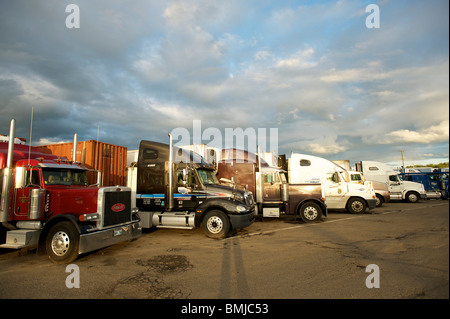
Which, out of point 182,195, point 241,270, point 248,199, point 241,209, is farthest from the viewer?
point 248,199

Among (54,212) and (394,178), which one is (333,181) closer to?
(394,178)

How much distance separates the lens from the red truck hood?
19.5ft

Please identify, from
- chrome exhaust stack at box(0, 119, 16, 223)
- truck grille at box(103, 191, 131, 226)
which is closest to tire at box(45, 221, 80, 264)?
truck grille at box(103, 191, 131, 226)

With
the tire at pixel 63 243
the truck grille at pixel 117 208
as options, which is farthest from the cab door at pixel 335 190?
the tire at pixel 63 243

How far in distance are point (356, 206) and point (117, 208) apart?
12.4 m

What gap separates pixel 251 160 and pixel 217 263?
799 cm

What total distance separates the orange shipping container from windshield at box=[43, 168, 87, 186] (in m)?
2.35

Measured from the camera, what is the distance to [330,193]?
1388 centimetres

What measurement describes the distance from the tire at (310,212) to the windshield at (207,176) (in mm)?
4429

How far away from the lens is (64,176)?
22.0ft

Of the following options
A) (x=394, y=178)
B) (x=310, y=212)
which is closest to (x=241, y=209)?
(x=310, y=212)

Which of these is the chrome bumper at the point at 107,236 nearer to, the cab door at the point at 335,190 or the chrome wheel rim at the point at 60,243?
the chrome wheel rim at the point at 60,243
